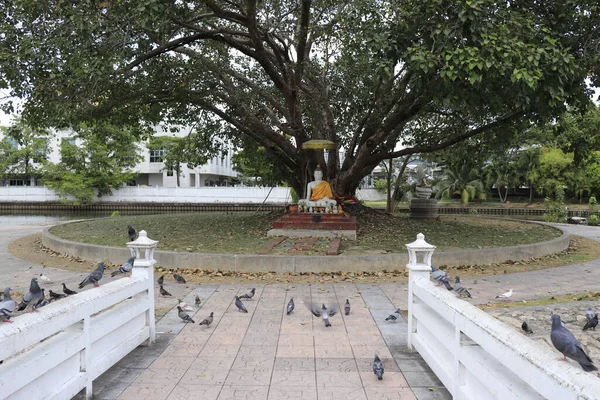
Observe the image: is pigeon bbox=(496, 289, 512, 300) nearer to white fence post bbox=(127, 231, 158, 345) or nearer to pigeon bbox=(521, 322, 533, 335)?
pigeon bbox=(521, 322, 533, 335)

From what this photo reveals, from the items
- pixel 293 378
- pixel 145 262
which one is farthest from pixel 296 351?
pixel 145 262

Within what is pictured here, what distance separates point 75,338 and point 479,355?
2901 mm

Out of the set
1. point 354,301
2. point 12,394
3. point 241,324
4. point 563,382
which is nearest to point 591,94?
point 354,301

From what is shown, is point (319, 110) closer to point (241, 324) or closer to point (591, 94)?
point (591, 94)

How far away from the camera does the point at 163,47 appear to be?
35.8 ft

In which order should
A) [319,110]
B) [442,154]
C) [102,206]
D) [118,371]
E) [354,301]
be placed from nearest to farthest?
[118,371] < [354,301] < [319,110] < [442,154] < [102,206]

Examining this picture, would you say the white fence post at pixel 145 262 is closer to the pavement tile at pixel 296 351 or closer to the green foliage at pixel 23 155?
the pavement tile at pixel 296 351

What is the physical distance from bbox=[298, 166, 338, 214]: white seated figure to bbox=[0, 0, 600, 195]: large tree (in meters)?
1.28

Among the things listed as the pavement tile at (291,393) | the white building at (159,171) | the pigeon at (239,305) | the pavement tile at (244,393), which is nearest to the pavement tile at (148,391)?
the pavement tile at (244,393)

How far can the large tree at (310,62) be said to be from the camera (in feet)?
25.9

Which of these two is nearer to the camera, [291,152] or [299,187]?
[291,152]

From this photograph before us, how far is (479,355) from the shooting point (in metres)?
3.12

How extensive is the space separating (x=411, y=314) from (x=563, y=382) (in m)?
2.62

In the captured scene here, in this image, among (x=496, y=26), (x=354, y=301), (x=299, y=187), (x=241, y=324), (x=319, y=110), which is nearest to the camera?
(x=241, y=324)
